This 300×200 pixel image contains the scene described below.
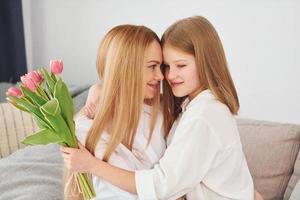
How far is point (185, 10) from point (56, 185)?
1.21 meters

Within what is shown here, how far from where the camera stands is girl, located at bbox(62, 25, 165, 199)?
3.94 feet

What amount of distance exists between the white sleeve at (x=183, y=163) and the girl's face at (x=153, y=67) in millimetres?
179

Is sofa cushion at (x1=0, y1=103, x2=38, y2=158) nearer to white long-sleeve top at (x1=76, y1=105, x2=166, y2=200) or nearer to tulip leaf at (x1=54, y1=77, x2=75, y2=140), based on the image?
white long-sleeve top at (x1=76, y1=105, x2=166, y2=200)

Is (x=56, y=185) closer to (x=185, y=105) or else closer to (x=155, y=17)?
(x=185, y=105)

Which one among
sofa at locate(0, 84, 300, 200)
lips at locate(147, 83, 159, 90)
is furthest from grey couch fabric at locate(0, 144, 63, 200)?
lips at locate(147, 83, 159, 90)

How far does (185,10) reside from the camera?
234 cm

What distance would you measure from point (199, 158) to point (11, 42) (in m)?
1.85

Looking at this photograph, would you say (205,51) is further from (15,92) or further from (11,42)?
(11,42)

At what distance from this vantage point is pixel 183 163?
1133 mm

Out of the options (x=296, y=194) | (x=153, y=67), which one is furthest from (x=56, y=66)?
(x=296, y=194)

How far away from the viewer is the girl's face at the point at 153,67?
1.23 meters

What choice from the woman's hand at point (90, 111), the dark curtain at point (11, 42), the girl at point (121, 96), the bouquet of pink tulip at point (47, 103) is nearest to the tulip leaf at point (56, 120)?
the bouquet of pink tulip at point (47, 103)

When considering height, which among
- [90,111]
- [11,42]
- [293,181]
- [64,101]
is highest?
[64,101]

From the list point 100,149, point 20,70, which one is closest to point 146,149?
point 100,149
